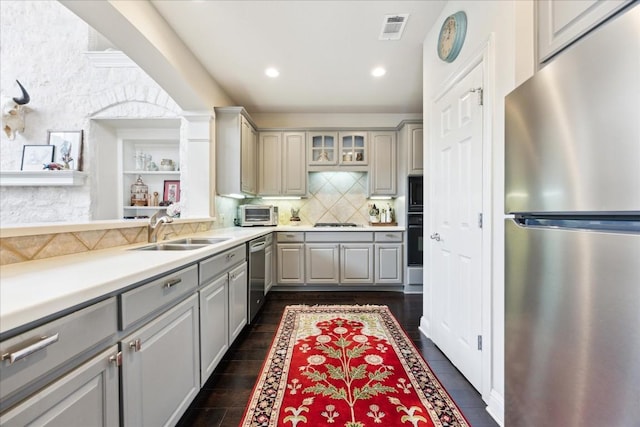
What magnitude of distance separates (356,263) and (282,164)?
6.11 feet

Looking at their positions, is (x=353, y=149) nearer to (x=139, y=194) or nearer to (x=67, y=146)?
(x=139, y=194)

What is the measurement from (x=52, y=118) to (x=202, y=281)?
3583 millimetres

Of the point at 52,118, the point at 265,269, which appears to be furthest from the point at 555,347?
the point at 52,118

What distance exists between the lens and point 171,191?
12.4ft

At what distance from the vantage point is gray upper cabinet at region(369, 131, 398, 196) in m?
3.93

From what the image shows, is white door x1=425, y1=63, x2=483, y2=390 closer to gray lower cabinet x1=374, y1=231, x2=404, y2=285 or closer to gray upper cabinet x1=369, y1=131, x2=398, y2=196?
gray lower cabinet x1=374, y1=231, x2=404, y2=285

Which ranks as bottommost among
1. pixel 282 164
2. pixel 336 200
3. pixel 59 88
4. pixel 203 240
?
pixel 203 240

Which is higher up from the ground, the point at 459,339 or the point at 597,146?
the point at 597,146

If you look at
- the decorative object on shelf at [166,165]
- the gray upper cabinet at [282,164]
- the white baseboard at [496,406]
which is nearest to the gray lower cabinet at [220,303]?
the white baseboard at [496,406]

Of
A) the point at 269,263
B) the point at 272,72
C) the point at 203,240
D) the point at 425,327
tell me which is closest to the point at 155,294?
the point at 203,240

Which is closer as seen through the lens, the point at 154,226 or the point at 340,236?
the point at 154,226

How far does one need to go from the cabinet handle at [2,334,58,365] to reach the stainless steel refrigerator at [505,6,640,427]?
129 centimetres

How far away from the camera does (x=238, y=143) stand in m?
3.22

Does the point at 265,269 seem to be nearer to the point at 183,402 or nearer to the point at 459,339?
the point at 183,402
